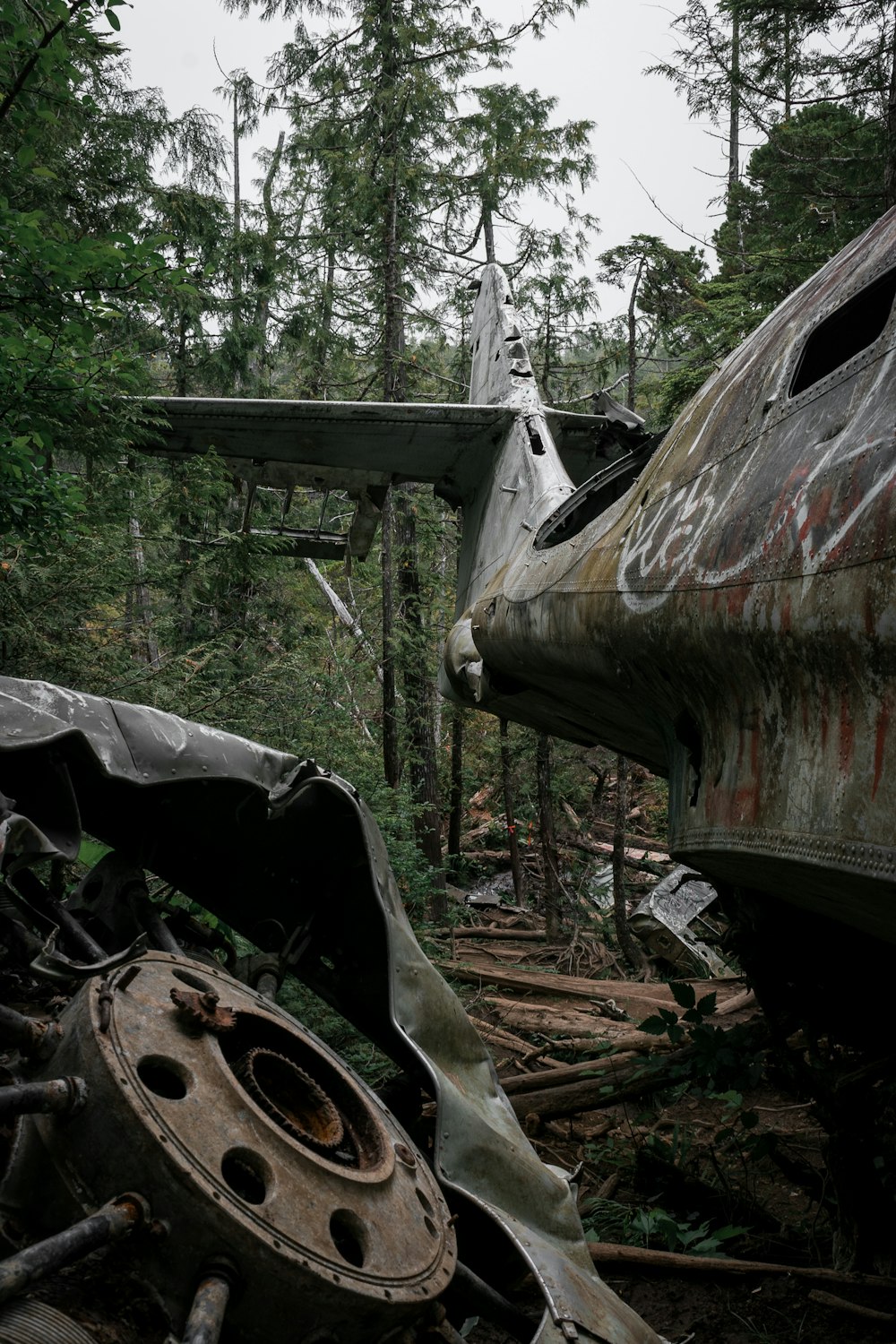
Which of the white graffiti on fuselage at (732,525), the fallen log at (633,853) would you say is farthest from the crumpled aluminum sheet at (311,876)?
the fallen log at (633,853)

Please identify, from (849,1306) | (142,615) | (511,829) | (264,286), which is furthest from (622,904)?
(264,286)

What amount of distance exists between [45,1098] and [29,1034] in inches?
12.6

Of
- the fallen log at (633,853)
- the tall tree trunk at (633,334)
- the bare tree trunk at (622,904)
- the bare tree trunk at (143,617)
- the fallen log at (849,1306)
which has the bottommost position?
the fallen log at (633,853)

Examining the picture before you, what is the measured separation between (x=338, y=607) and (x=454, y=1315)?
49.2 feet

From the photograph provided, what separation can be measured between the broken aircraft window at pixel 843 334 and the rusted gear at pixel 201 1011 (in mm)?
2532

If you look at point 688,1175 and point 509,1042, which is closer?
point 688,1175

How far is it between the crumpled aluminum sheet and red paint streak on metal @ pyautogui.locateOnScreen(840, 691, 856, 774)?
1565mm

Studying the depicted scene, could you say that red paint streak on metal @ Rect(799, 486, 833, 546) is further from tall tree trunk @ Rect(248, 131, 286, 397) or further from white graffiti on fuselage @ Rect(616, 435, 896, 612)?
tall tree trunk @ Rect(248, 131, 286, 397)

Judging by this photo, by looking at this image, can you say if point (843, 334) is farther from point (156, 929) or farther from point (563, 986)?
point (563, 986)

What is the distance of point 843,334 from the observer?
3.33 meters

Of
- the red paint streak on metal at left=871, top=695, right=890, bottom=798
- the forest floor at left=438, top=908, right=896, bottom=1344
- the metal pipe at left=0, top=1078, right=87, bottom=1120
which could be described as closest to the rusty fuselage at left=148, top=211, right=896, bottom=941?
the red paint streak on metal at left=871, top=695, right=890, bottom=798

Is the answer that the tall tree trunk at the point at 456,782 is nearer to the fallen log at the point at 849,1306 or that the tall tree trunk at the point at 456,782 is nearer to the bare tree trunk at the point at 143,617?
the bare tree trunk at the point at 143,617

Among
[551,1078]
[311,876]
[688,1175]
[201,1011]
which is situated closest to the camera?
[201,1011]

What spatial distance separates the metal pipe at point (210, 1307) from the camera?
1855 millimetres
